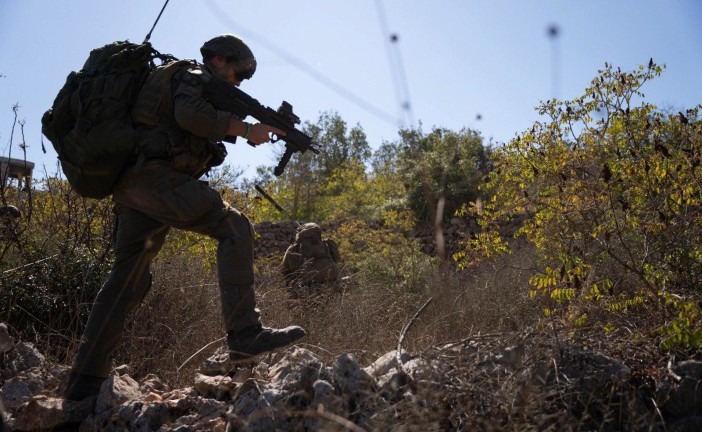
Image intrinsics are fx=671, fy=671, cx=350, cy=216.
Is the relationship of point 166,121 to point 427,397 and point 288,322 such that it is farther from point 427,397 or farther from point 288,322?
point 288,322

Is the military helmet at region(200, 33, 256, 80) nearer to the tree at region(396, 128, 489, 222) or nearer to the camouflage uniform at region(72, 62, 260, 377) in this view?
the camouflage uniform at region(72, 62, 260, 377)

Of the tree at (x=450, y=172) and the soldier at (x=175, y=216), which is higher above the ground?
the tree at (x=450, y=172)

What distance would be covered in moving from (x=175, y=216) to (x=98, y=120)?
0.59 metres

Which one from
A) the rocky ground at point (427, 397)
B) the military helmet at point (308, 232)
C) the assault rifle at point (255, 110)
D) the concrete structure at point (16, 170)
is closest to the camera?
the rocky ground at point (427, 397)

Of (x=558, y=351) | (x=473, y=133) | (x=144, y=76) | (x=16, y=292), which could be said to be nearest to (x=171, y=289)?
(x=16, y=292)

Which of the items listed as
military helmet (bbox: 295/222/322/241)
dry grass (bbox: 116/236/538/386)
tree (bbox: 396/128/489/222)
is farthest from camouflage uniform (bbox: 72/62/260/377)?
tree (bbox: 396/128/489/222)

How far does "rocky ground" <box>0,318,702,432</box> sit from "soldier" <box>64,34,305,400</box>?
0.18 m

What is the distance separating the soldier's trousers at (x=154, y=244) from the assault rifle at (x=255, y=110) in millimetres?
459

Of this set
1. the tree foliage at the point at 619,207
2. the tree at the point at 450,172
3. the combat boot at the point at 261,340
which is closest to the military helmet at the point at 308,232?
the tree foliage at the point at 619,207

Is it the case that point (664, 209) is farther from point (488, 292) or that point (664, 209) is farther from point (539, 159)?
point (488, 292)

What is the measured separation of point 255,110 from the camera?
3.73 m

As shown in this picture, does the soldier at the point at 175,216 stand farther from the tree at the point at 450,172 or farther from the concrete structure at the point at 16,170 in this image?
the tree at the point at 450,172

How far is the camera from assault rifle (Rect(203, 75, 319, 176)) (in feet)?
11.6

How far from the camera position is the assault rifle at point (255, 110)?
3.52 meters
